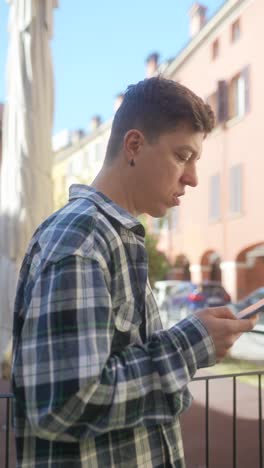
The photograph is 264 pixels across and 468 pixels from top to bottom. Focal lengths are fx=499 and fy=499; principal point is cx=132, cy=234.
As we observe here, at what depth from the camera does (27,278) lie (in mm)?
827

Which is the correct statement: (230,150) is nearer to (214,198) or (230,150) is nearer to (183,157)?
(214,198)

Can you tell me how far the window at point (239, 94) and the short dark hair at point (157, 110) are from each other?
15.3m

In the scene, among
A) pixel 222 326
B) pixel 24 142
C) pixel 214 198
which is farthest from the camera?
pixel 214 198

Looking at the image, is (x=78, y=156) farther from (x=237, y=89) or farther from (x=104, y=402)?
(x=104, y=402)

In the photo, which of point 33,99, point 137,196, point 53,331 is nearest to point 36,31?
point 33,99

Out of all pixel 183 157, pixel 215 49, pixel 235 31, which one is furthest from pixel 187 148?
pixel 215 49

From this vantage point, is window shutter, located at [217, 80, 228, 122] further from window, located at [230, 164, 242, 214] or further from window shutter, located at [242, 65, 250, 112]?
window, located at [230, 164, 242, 214]

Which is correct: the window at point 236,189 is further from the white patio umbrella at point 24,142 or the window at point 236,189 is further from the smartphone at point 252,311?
the smartphone at point 252,311

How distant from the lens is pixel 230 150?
647 inches

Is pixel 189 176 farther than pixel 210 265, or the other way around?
pixel 210 265

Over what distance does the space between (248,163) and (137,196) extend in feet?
49.5

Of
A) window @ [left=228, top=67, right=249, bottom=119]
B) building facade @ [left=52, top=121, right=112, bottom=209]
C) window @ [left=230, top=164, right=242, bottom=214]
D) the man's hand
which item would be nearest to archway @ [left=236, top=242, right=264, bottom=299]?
window @ [left=230, top=164, right=242, bottom=214]

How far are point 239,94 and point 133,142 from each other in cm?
1606

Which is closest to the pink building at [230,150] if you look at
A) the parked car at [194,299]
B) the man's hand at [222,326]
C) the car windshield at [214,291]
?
the parked car at [194,299]
